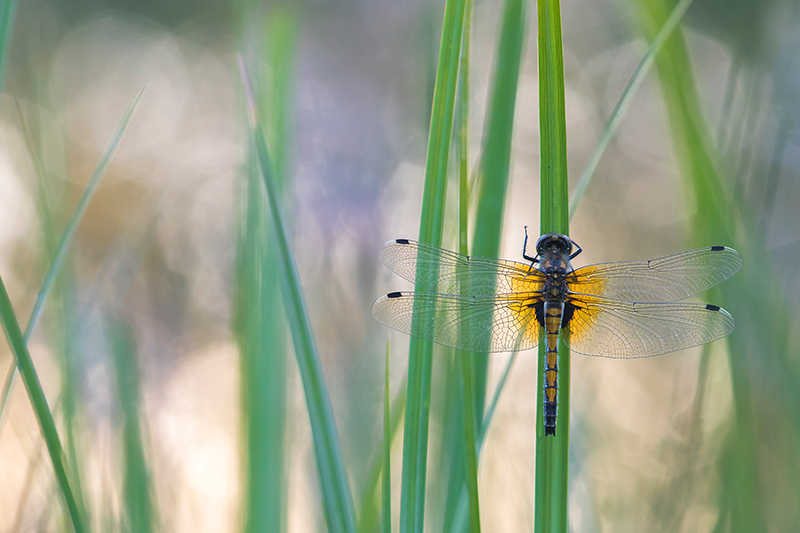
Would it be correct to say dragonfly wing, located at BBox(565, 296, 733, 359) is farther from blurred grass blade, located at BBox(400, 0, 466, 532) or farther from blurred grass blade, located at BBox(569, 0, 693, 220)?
blurred grass blade, located at BBox(400, 0, 466, 532)

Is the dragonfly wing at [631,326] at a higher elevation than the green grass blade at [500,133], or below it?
below

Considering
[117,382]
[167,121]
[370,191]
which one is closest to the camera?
[117,382]

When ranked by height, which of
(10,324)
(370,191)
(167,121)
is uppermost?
(167,121)

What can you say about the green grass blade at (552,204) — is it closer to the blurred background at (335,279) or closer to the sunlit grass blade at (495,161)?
the sunlit grass blade at (495,161)

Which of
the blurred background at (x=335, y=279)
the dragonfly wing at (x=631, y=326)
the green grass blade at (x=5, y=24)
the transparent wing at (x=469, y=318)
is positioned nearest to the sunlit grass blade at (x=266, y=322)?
the blurred background at (x=335, y=279)

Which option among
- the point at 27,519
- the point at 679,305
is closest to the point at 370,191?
the point at 27,519

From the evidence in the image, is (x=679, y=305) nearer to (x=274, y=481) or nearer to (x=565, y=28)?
(x=274, y=481)
